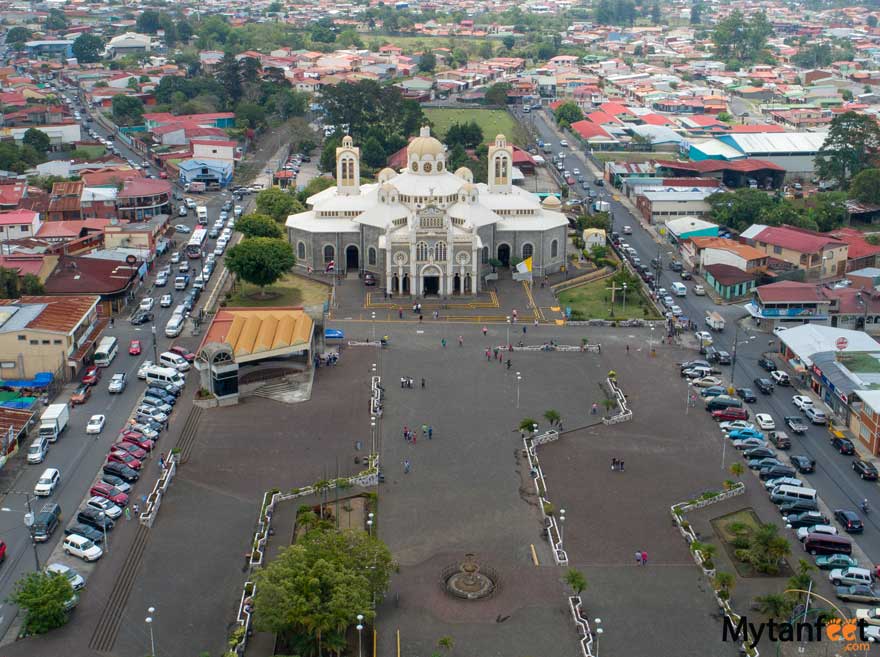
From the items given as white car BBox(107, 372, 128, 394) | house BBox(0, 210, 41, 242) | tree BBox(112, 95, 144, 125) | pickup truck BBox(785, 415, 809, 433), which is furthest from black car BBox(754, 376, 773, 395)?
tree BBox(112, 95, 144, 125)

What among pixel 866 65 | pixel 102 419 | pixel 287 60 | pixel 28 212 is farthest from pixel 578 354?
pixel 866 65

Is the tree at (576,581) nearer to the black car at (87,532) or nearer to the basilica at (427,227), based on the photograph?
the black car at (87,532)

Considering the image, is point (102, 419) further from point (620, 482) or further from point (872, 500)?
point (872, 500)

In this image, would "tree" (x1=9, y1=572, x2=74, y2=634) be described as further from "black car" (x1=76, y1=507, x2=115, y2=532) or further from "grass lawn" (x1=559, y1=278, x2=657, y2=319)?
"grass lawn" (x1=559, y1=278, x2=657, y2=319)

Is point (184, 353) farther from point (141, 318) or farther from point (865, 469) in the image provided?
point (865, 469)

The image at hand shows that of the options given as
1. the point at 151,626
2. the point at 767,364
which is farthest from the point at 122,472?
the point at 767,364

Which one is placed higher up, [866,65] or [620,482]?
[620,482]

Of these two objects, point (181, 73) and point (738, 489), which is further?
point (181, 73)
